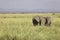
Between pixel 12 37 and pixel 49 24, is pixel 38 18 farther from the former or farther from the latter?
pixel 12 37

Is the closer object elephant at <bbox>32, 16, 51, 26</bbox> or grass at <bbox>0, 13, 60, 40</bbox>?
grass at <bbox>0, 13, 60, 40</bbox>

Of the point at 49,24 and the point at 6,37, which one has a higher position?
the point at 6,37

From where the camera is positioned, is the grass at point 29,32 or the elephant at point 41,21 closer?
the grass at point 29,32

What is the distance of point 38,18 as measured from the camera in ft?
71.3

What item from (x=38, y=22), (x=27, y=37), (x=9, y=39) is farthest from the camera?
(x=38, y=22)

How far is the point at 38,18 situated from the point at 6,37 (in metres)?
9.82

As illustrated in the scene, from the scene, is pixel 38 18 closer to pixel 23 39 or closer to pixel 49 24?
pixel 49 24

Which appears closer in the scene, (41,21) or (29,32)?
(29,32)

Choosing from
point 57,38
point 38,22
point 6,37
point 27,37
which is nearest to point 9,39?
point 6,37

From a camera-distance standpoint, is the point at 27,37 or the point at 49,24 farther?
the point at 49,24

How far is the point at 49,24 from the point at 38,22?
1150 millimetres

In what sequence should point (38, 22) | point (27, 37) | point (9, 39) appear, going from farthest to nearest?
point (38, 22)
point (27, 37)
point (9, 39)

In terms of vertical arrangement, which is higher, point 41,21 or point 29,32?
point 29,32

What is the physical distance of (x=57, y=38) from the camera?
13273 mm
